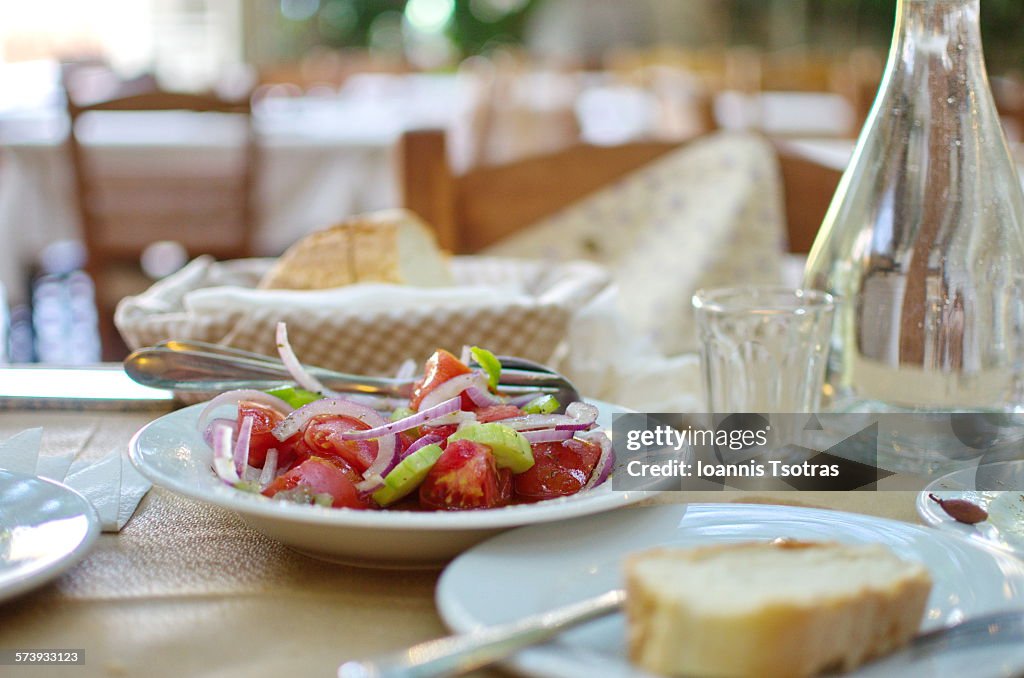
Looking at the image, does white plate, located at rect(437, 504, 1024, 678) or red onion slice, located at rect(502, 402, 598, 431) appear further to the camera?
red onion slice, located at rect(502, 402, 598, 431)

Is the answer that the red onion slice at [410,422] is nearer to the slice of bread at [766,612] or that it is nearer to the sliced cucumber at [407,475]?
the sliced cucumber at [407,475]

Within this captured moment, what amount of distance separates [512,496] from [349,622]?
0.12m

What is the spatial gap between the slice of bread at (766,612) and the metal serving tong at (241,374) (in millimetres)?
312

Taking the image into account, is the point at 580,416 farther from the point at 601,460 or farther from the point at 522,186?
the point at 522,186

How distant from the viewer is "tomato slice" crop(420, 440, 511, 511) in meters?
0.51

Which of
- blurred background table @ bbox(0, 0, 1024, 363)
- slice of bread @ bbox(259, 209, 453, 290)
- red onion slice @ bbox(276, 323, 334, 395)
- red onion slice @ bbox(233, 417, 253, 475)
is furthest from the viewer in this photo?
blurred background table @ bbox(0, 0, 1024, 363)

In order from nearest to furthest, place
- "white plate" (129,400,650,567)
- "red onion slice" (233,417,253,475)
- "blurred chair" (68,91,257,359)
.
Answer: "white plate" (129,400,650,567)
"red onion slice" (233,417,253,475)
"blurred chair" (68,91,257,359)

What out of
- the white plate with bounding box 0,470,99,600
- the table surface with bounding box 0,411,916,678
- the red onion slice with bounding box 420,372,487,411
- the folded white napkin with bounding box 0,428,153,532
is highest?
the red onion slice with bounding box 420,372,487,411

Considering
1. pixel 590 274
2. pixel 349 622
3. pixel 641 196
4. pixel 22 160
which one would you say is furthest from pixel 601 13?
pixel 349 622

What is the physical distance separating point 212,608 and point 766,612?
0.84ft

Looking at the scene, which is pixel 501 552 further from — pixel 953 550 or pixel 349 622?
pixel 953 550

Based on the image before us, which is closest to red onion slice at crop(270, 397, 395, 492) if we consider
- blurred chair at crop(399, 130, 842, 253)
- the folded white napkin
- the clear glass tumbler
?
the folded white napkin

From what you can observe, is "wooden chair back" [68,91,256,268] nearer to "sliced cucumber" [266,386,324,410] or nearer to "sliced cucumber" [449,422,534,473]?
"sliced cucumber" [266,386,324,410]

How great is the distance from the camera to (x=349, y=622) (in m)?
0.46
